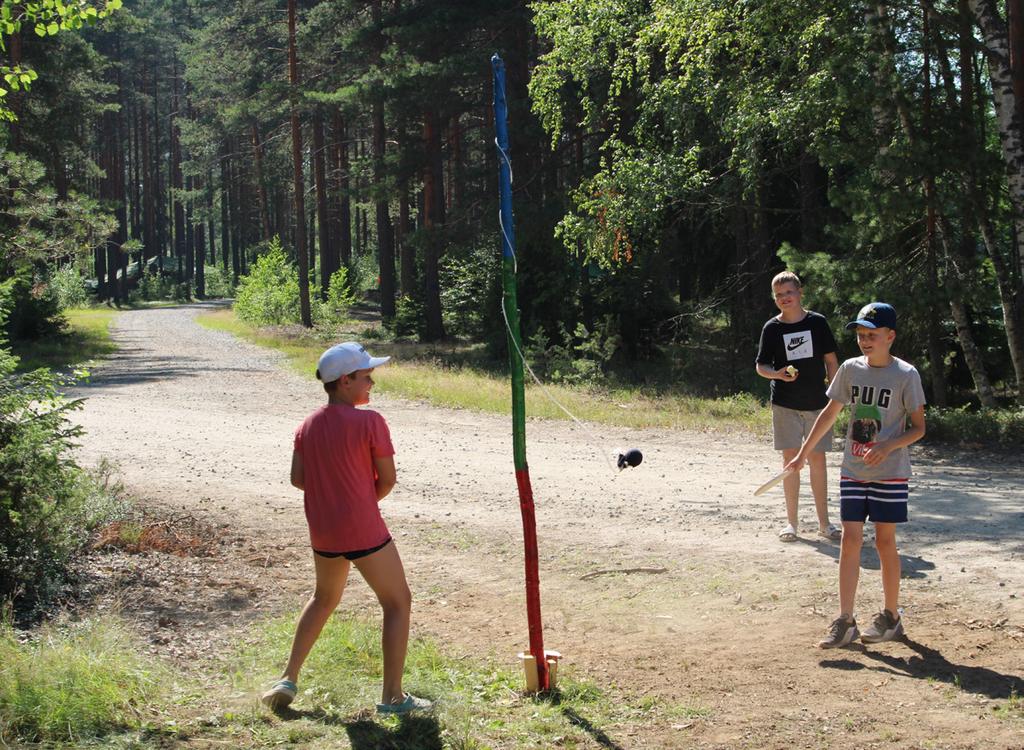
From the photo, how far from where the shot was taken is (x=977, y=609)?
6195 millimetres

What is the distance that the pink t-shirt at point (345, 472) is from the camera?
466cm

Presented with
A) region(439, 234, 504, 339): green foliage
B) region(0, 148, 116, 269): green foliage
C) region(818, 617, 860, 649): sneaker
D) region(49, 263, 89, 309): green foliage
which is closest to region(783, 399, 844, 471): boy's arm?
region(818, 617, 860, 649): sneaker

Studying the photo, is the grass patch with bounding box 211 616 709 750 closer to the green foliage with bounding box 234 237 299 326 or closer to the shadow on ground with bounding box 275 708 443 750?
the shadow on ground with bounding box 275 708 443 750

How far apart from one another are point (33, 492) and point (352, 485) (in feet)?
10.2

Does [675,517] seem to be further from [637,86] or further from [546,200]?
[546,200]

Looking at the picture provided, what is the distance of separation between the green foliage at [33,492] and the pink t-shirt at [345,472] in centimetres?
249

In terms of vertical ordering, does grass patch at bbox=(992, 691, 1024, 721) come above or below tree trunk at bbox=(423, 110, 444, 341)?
below

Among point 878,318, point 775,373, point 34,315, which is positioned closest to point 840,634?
point 878,318

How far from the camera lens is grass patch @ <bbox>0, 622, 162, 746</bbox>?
4.53m

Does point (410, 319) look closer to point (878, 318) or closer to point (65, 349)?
point (65, 349)

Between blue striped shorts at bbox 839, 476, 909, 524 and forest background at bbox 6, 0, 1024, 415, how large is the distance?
546cm

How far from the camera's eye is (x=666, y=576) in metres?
7.32

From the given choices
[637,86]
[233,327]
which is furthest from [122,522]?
[233,327]

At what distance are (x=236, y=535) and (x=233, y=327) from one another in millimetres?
34711
